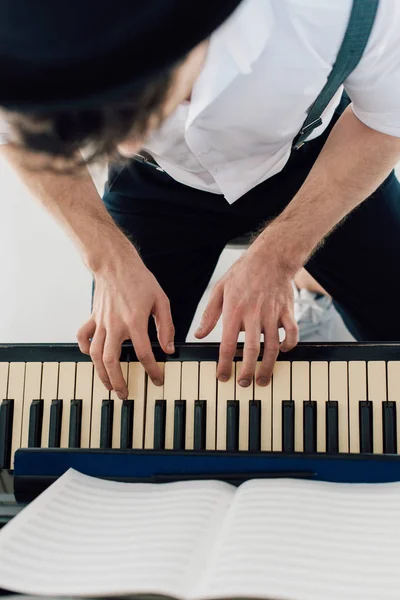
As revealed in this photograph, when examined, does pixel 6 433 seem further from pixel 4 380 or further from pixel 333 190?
pixel 333 190

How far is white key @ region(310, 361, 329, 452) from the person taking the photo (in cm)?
84

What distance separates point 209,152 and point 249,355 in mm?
363

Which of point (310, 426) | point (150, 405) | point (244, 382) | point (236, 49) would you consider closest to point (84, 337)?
point (150, 405)

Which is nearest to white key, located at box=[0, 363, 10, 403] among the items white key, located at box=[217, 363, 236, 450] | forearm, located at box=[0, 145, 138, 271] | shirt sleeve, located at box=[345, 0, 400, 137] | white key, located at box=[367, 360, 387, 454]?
forearm, located at box=[0, 145, 138, 271]

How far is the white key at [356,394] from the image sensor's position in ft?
2.75

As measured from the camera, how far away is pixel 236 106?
0.92 m

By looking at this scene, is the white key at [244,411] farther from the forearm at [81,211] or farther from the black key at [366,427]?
the forearm at [81,211]

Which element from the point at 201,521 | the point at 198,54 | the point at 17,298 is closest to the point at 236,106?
the point at 198,54

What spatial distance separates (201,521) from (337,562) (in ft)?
0.46

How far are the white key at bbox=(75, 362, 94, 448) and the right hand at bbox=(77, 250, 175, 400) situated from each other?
0.08 feet

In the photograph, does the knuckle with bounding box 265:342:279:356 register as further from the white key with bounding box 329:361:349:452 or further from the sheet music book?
the sheet music book

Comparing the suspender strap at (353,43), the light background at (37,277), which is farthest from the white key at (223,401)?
the light background at (37,277)

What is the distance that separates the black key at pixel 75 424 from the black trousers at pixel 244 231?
34 cm

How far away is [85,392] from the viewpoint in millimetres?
919
